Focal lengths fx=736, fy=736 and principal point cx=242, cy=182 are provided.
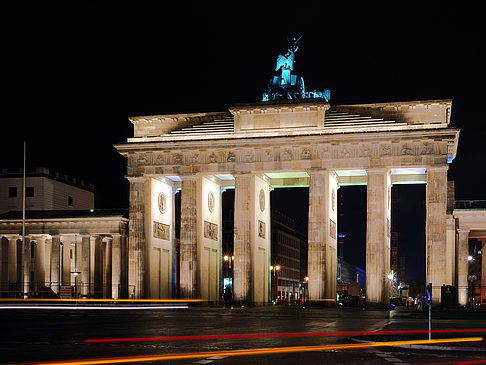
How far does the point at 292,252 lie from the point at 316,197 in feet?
267

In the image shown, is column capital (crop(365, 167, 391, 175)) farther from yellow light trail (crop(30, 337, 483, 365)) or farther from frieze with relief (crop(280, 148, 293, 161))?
yellow light trail (crop(30, 337, 483, 365))

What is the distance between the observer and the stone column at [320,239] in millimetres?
56125

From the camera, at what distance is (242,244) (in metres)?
58.4

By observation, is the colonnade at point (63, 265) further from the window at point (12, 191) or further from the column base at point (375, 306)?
the column base at point (375, 306)

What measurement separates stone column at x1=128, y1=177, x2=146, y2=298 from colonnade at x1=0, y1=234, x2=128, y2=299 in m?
6.00

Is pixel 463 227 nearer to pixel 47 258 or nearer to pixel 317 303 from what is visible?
pixel 317 303

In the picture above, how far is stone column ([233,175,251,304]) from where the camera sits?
58.0 m

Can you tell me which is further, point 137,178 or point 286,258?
point 286,258

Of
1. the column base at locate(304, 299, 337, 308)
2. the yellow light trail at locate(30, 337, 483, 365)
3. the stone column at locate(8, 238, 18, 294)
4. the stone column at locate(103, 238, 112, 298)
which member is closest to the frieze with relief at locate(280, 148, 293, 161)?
the column base at locate(304, 299, 337, 308)

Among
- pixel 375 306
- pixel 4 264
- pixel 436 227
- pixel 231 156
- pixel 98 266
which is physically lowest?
pixel 375 306

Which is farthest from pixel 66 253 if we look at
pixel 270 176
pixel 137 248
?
pixel 270 176

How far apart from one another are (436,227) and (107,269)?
107ft

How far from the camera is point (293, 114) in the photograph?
58.5 metres

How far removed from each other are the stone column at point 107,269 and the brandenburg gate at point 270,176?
734 cm
